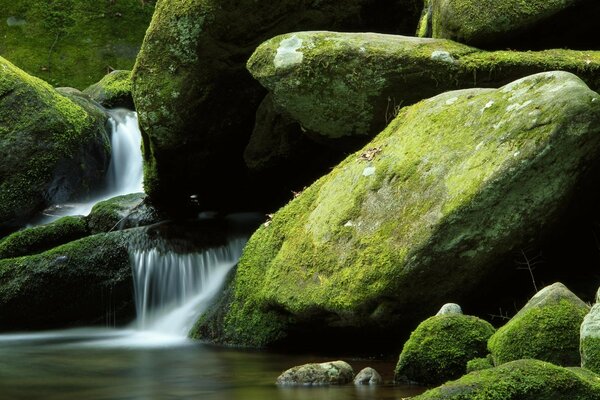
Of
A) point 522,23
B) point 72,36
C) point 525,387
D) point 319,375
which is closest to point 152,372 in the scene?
point 319,375

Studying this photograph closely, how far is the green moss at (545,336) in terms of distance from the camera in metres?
5.57

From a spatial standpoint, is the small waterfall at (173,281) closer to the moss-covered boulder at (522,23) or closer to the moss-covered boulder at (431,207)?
the moss-covered boulder at (431,207)

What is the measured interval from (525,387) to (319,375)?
7.09 feet

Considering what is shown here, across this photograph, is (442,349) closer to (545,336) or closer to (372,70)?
(545,336)

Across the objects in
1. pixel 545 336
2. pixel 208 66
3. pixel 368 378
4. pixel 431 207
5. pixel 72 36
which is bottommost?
pixel 368 378

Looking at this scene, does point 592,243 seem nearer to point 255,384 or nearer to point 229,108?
point 255,384

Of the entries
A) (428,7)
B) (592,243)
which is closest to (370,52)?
(428,7)

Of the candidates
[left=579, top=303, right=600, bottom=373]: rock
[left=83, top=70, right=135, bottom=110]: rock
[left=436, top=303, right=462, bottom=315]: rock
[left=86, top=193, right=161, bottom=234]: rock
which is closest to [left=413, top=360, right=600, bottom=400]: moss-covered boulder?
[left=579, top=303, right=600, bottom=373]: rock

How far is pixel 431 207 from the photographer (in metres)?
7.11

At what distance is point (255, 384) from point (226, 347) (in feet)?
7.24

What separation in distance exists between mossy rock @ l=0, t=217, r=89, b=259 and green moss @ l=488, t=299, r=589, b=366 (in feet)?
26.4

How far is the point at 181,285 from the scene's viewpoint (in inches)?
428

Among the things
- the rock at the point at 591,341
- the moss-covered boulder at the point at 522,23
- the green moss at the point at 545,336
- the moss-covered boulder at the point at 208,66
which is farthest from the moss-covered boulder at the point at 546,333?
the moss-covered boulder at the point at 208,66

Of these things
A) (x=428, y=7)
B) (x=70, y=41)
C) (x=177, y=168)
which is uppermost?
(x=70, y=41)
